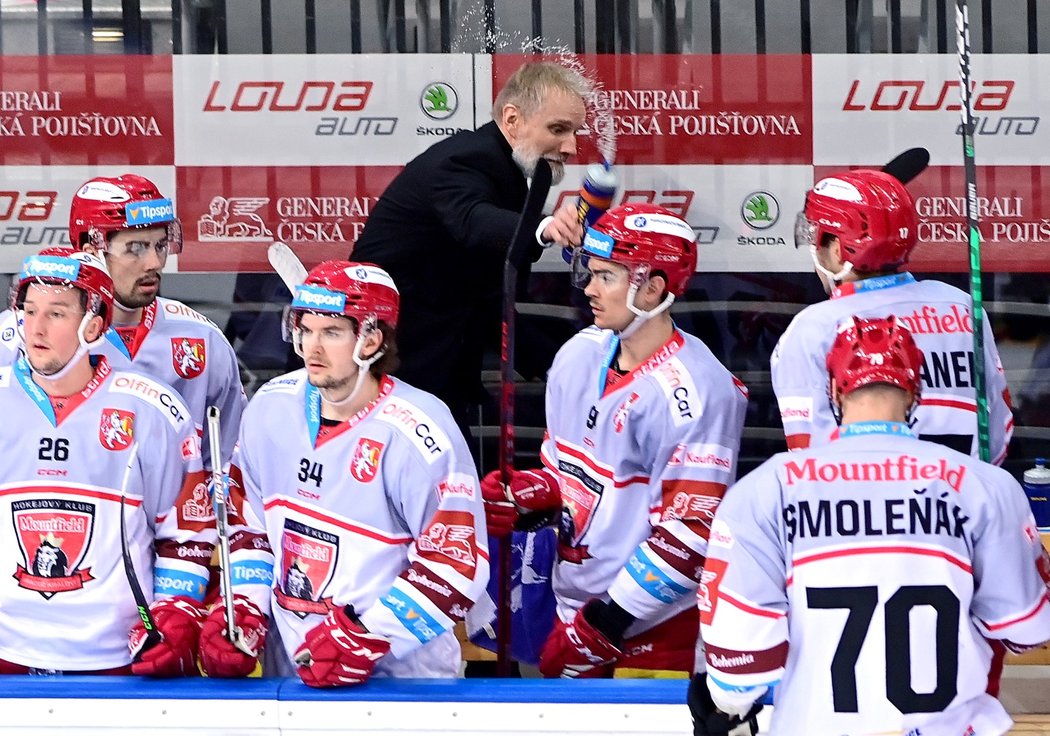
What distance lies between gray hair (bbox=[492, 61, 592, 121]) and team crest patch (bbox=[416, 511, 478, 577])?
1309 mm

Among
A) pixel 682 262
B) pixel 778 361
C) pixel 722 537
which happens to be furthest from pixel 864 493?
pixel 682 262

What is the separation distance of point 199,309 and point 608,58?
4.22 ft

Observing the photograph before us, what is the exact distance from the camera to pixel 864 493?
206 centimetres

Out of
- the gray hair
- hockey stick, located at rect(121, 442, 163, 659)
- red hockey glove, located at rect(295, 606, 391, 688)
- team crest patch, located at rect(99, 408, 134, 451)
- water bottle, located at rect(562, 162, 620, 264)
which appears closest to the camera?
red hockey glove, located at rect(295, 606, 391, 688)

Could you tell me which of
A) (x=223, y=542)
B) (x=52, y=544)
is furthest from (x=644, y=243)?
(x=52, y=544)

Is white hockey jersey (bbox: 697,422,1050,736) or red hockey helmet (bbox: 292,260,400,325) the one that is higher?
red hockey helmet (bbox: 292,260,400,325)

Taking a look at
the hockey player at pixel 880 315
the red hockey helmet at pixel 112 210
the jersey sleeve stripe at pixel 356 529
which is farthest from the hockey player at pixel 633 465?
the red hockey helmet at pixel 112 210

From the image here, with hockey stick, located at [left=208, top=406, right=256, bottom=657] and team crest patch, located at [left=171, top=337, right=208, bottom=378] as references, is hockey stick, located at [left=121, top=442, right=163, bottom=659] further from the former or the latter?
team crest patch, located at [left=171, top=337, right=208, bottom=378]

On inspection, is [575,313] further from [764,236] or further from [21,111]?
[21,111]

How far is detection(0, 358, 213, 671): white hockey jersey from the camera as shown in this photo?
270 cm

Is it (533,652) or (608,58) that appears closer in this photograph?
(533,652)

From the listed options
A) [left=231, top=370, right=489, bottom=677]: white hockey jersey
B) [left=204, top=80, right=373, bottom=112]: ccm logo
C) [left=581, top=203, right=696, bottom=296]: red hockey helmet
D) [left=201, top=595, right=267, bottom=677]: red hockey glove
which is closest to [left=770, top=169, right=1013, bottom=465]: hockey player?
[left=581, top=203, right=696, bottom=296]: red hockey helmet

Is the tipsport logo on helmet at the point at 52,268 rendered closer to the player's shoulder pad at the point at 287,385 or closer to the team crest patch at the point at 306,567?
the player's shoulder pad at the point at 287,385

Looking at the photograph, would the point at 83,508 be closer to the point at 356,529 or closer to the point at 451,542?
the point at 356,529
